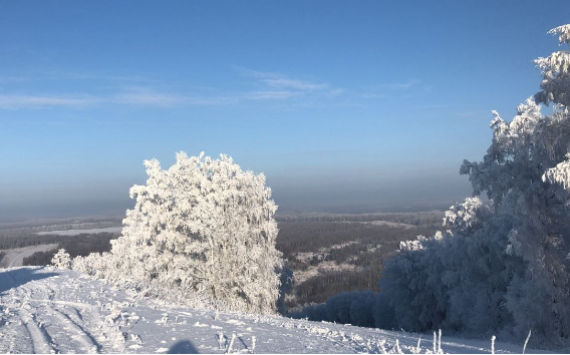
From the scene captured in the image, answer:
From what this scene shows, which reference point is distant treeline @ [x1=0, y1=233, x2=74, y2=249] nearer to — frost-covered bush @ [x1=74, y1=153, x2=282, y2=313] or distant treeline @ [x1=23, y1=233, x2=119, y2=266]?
distant treeline @ [x1=23, y1=233, x2=119, y2=266]

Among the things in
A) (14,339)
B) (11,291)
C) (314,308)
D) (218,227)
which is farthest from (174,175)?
(314,308)

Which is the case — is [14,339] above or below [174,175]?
below

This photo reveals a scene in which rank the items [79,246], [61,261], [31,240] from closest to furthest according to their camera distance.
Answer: [61,261], [79,246], [31,240]

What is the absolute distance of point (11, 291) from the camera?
1336 cm

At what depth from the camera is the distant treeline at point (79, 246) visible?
65088mm

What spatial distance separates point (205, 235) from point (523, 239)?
1564cm

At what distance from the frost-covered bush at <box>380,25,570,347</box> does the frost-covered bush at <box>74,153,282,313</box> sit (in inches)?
435

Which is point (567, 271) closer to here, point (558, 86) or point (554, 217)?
point (554, 217)

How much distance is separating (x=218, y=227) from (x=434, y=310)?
1739 cm

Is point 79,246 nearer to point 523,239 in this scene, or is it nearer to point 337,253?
point 337,253

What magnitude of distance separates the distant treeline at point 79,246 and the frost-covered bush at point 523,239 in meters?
50.8

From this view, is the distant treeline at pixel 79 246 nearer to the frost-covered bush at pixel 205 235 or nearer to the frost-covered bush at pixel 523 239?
the frost-covered bush at pixel 205 235

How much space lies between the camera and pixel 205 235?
24.5 metres

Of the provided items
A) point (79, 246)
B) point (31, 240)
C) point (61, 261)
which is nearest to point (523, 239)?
point (61, 261)
